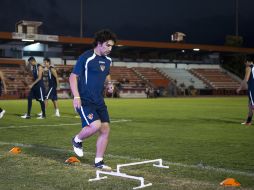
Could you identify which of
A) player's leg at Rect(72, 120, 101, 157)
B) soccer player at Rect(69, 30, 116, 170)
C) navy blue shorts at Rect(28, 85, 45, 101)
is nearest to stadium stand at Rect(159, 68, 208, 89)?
navy blue shorts at Rect(28, 85, 45, 101)

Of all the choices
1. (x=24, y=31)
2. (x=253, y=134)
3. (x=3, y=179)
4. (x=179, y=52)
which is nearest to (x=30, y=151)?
(x=3, y=179)

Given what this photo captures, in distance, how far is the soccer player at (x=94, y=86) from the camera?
661cm

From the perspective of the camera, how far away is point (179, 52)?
6494 cm

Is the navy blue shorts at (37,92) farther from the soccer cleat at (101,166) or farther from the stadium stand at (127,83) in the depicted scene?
the stadium stand at (127,83)

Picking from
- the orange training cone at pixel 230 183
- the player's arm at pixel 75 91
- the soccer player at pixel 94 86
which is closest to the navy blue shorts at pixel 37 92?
the soccer player at pixel 94 86

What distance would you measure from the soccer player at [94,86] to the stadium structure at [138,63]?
39056 mm

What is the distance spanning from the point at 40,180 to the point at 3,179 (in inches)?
19.2

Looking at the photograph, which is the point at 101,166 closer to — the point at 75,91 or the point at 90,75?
the point at 75,91

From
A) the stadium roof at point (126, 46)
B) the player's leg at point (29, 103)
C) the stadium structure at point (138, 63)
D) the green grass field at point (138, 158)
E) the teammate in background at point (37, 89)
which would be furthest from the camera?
the stadium structure at point (138, 63)

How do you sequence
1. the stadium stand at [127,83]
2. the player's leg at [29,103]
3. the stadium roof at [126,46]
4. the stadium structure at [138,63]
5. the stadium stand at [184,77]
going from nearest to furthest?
the player's leg at [29,103] < the stadium roof at [126,46] < the stadium structure at [138,63] < the stadium stand at [127,83] < the stadium stand at [184,77]

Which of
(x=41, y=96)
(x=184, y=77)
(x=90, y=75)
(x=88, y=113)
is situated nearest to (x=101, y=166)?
(x=88, y=113)

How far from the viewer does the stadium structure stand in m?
49.6

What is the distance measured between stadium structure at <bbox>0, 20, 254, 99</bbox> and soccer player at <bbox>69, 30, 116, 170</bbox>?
39056 mm

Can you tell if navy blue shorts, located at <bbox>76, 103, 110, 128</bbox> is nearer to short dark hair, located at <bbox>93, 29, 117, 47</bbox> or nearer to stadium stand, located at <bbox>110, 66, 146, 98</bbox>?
short dark hair, located at <bbox>93, 29, 117, 47</bbox>
